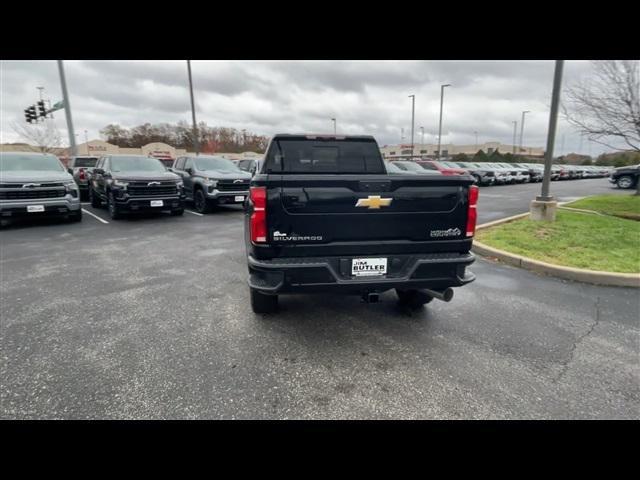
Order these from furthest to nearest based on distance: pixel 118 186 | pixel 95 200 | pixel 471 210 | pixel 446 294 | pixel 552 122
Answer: pixel 95 200 < pixel 118 186 < pixel 552 122 < pixel 446 294 < pixel 471 210

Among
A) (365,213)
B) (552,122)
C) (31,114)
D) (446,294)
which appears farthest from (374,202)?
(31,114)

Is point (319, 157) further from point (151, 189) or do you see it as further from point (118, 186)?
point (118, 186)

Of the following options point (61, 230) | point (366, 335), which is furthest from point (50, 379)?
point (61, 230)

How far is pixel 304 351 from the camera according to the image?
3.17m

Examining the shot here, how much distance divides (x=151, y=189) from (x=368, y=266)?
8929mm

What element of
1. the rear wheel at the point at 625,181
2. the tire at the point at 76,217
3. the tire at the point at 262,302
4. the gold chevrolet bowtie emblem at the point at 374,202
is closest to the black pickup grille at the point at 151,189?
the tire at the point at 76,217

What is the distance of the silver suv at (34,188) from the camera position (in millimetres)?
8414

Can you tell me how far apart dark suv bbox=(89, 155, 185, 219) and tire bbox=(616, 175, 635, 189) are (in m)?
25.7

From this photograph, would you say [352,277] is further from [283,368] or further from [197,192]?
[197,192]

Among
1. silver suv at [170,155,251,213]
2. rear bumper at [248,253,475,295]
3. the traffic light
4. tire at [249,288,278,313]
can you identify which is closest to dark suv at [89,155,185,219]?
silver suv at [170,155,251,213]

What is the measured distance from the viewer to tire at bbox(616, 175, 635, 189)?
69.2ft

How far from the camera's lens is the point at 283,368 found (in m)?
2.89

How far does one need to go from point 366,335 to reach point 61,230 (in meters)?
8.92

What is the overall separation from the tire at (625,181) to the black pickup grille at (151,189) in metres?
25.9
